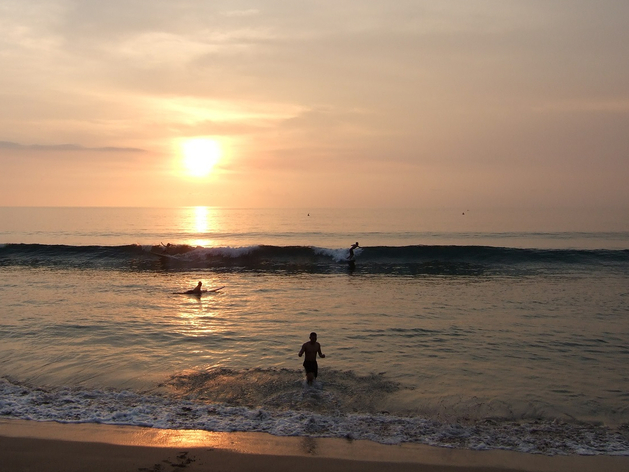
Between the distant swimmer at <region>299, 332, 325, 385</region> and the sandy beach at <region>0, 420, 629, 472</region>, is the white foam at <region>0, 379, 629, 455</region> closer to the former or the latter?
the sandy beach at <region>0, 420, 629, 472</region>

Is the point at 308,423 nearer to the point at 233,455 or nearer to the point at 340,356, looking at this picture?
the point at 233,455

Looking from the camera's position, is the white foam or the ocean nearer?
the white foam

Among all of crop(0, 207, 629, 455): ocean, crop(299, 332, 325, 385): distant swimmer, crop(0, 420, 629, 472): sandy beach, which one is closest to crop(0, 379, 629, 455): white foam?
crop(0, 207, 629, 455): ocean

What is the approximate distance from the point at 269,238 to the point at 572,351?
50101 mm

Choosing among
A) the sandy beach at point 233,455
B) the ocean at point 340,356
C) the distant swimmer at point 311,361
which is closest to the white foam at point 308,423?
the ocean at point 340,356

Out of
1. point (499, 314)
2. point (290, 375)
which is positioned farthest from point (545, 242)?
point (290, 375)

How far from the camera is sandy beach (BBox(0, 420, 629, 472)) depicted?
281 inches

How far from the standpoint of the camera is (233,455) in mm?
7480

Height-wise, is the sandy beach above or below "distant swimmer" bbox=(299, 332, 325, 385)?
below

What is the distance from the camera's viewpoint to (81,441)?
312 inches

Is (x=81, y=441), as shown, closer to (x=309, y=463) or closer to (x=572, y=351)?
(x=309, y=463)

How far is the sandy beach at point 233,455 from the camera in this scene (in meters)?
7.15

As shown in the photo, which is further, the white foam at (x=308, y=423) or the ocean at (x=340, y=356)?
the ocean at (x=340, y=356)

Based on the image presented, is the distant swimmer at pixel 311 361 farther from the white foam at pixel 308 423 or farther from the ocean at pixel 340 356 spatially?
the white foam at pixel 308 423
